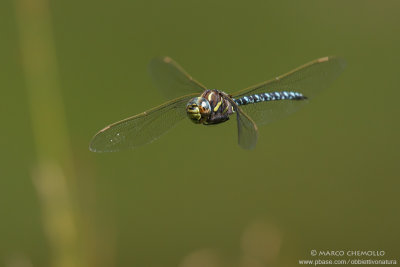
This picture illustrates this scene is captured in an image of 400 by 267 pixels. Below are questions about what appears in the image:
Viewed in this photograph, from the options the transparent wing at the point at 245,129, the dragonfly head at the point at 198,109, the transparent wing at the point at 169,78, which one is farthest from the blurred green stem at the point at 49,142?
the transparent wing at the point at 245,129

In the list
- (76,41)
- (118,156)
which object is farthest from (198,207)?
(76,41)

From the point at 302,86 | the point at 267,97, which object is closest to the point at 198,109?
the point at 267,97

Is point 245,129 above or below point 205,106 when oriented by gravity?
below

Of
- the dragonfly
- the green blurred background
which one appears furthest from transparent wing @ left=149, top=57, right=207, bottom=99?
the green blurred background

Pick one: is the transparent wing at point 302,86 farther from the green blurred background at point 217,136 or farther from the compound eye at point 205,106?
the green blurred background at point 217,136

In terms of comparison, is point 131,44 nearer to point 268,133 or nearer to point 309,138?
point 268,133

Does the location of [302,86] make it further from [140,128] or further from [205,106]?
[140,128]
